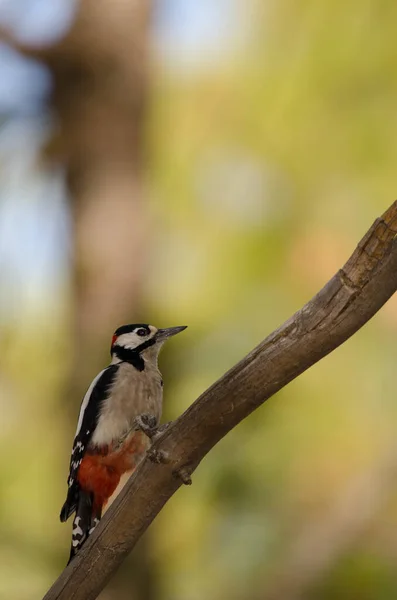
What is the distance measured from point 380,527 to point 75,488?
9.53 ft

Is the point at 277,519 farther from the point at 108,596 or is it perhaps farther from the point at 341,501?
the point at 108,596

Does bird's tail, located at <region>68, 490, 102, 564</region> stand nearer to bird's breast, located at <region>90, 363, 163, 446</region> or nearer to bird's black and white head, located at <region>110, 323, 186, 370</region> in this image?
bird's breast, located at <region>90, 363, 163, 446</region>

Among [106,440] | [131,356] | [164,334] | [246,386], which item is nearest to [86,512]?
[106,440]

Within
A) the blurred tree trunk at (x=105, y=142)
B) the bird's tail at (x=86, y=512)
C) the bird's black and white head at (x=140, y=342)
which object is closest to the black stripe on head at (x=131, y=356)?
the bird's black and white head at (x=140, y=342)

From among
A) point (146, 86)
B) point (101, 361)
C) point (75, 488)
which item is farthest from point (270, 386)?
point (146, 86)

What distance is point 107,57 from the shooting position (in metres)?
5.35

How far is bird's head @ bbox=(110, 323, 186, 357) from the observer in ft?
11.4

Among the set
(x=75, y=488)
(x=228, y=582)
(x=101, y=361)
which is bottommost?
(x=228, y=582)

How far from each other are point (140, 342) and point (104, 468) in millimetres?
550

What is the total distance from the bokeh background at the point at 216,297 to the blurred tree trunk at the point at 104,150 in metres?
0.01

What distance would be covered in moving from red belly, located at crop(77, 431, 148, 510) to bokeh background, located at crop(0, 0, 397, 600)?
1.34m

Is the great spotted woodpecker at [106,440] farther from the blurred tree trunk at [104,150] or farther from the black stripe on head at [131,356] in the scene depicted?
the blurred tree trunk at [104,150]

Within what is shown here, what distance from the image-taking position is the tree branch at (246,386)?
6.86 ft

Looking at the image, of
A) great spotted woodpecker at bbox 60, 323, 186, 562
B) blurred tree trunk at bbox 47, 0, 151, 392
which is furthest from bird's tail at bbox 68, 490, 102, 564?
blurred tree trunk at bbox 47, 0, 151, 392
